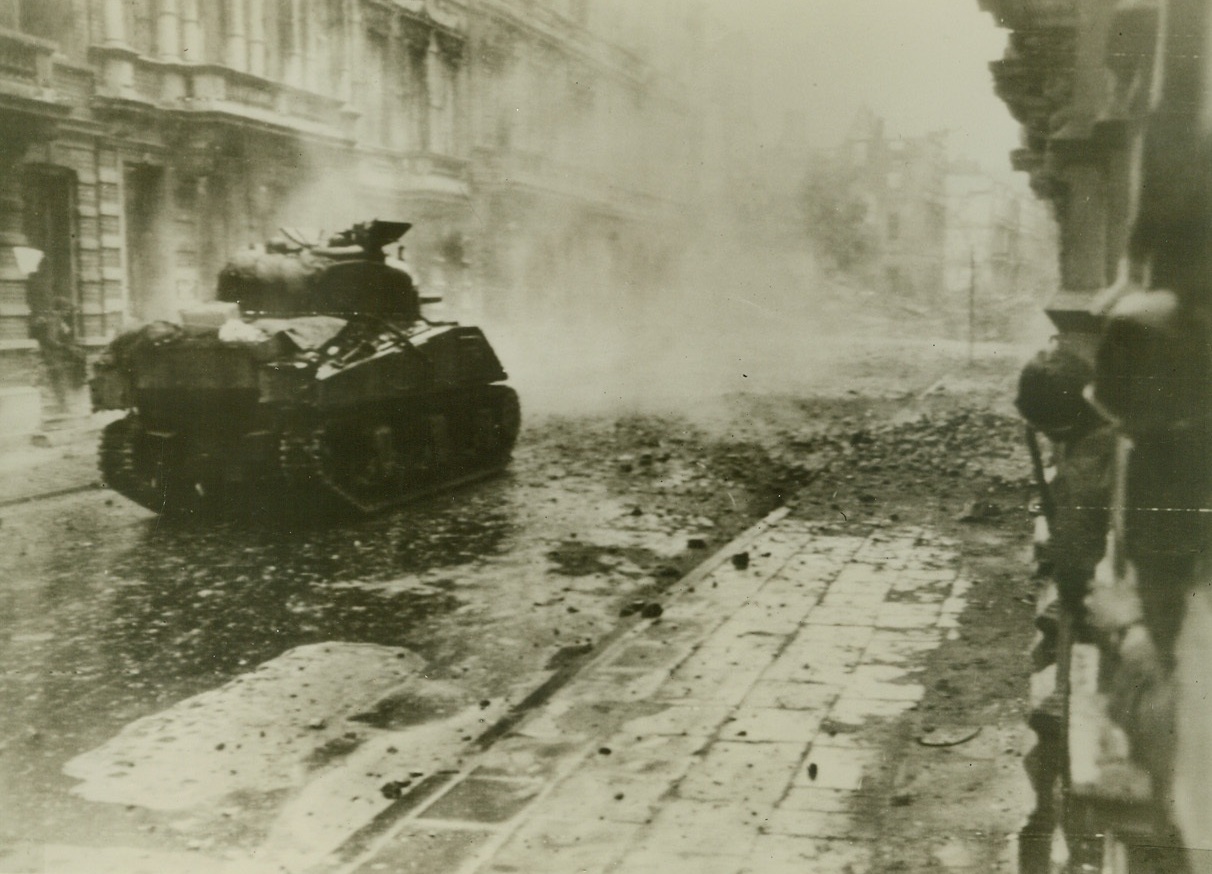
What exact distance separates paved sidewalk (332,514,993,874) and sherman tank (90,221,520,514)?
318cm

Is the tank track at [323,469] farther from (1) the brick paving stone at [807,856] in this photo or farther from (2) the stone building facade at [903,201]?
(1) the brick paving stone at [807,856]

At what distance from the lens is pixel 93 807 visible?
12.8 feet

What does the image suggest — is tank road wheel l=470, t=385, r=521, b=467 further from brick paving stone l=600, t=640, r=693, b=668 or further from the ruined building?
the ruined building

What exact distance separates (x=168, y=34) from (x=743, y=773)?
241 inches

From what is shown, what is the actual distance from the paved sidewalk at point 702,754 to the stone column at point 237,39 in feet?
13.6

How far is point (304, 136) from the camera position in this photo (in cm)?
695

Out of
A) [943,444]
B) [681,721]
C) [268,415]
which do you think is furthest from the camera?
[943,444]

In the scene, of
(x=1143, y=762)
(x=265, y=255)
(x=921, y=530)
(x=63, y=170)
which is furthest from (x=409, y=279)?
(x=1143, y=762)

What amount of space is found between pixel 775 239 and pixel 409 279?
2934 millimetres

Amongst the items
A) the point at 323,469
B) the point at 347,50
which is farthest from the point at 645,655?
the point at 347,50

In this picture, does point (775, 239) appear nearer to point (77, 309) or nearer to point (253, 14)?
point (253, 14)

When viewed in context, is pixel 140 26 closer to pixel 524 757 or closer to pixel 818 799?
pixel 524 757

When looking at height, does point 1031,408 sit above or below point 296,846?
above

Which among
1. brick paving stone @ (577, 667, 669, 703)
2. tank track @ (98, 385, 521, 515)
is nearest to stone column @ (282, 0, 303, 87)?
tank track @ (98, 385, 521, 515)
